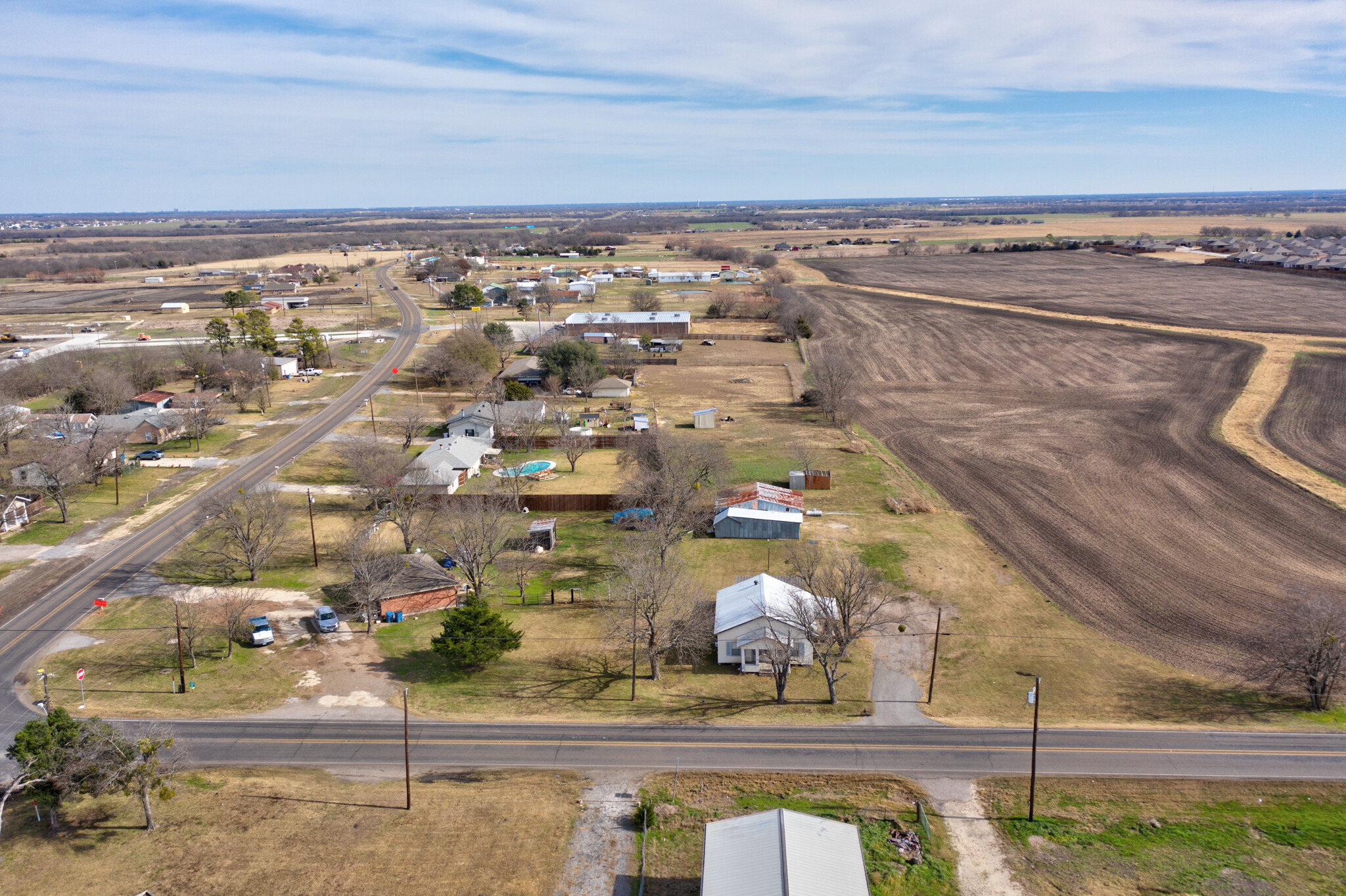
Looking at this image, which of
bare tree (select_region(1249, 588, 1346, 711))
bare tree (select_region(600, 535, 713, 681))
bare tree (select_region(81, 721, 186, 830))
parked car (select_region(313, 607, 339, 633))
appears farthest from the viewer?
parked car (select_region(313, 607, 339, 633))

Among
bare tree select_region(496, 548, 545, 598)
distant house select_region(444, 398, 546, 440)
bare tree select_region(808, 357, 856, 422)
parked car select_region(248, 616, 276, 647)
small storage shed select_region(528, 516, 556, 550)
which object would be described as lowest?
parked car select_region(248, 616, 276, 647)

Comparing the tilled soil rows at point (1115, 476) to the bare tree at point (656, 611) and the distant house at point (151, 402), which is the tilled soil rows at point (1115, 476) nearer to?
the bare tree at point (656, 611)

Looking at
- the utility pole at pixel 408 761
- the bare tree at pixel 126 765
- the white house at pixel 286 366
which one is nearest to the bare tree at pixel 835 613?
the utility pole at pixel 408 761

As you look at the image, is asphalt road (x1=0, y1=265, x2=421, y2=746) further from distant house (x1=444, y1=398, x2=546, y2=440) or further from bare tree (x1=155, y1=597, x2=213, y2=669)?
distant house (x1=444, y1=398, x2=546, y2=440)

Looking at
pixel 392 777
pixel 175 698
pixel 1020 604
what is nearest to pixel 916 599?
pixel 1020 604

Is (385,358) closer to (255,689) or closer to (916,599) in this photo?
(255,689)

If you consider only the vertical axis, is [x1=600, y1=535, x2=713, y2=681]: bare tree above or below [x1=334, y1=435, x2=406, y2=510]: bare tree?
below

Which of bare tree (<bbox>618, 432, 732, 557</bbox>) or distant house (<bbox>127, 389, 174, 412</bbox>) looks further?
distant house (<bbox>127, 389, 174, 412</bbox>)

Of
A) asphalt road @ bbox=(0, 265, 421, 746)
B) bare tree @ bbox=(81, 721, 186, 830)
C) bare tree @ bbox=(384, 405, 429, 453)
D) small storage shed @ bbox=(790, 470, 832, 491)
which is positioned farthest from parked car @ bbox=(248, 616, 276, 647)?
small storage shed @ bbox=(790, 470, 832, 491)
